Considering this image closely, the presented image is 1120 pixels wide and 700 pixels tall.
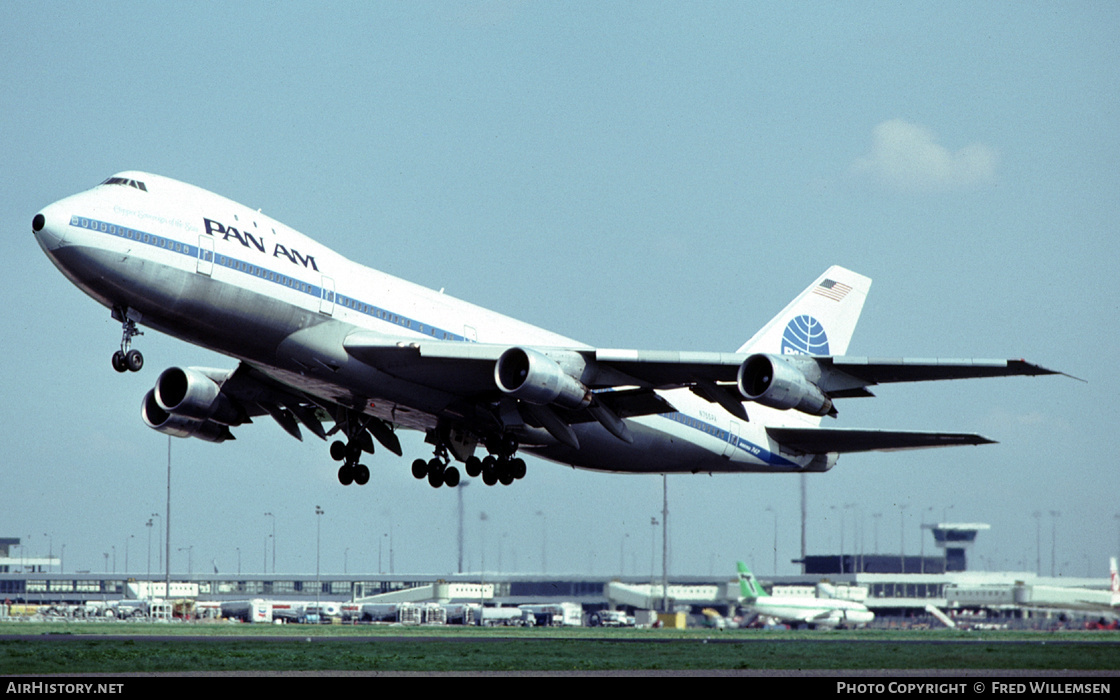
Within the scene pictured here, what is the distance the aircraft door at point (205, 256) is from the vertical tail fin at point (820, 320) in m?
22.8

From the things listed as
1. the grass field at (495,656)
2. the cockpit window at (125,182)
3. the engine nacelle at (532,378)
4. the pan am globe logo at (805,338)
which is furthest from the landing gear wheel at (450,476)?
the cockpit window at (125,182)

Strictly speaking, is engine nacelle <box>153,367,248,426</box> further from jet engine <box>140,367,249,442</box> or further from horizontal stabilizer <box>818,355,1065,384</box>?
horizontal stabilizer <box>818,355,1065,384</box>

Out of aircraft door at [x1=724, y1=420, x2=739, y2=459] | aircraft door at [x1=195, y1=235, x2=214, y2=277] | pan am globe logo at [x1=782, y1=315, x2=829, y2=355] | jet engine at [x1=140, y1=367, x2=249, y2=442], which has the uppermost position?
aircraft door at [x1=195, y1=235, x2=214, y2=277]

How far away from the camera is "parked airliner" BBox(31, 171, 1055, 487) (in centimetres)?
2934

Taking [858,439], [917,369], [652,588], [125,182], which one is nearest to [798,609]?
[652,588]

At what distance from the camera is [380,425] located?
3956cm

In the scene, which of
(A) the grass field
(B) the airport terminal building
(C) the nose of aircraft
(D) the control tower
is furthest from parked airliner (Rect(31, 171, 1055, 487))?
(D) the control tower

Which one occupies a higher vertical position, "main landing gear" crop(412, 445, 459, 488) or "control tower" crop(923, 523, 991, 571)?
"main landing gear" crop(412, 445, 459, 488)

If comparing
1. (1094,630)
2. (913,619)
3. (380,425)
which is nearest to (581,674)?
(380,425)

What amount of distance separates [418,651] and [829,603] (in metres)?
54.0

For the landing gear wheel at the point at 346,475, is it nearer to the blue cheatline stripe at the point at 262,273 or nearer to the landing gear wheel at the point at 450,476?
the landing gear wheel at the point at 450,476

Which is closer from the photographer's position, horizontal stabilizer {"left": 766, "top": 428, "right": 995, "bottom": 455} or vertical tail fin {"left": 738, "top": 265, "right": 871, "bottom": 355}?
horizontal stabilizer {"left": 766, "top": 428, "right": 995, "bottom": 455}

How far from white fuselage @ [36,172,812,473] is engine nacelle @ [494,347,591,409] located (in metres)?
2.67
